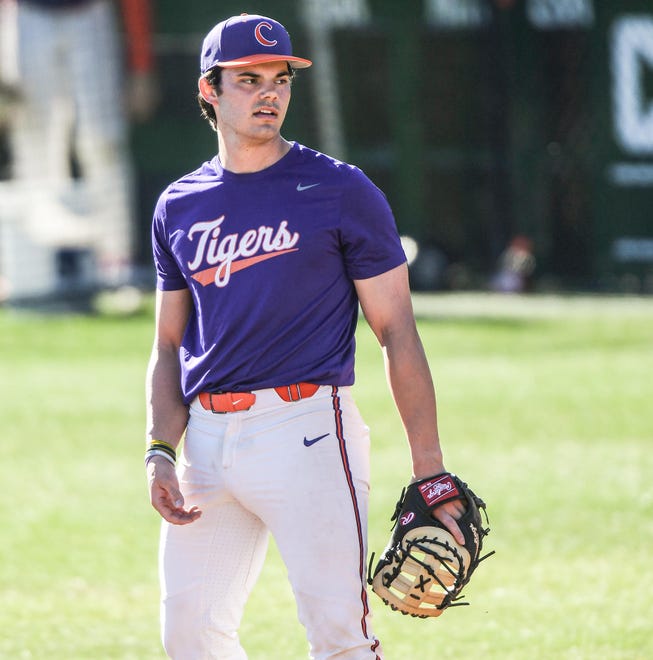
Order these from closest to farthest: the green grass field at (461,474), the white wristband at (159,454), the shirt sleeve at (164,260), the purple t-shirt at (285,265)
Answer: the purple t-shirt at (285,265) < the white wristband at (159,454) < the shirt sleeve at (164,260) < the green grass field at (461,474)

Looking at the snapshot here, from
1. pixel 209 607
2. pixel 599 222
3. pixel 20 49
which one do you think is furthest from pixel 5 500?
pixel 599 222

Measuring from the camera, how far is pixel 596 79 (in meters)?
19.6

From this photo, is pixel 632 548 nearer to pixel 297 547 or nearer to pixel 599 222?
pixel 297 547

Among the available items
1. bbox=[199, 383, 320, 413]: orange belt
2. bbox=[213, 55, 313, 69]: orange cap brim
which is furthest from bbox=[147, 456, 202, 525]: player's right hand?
bbox=[213, 55, 313, 69]: orange cap brim

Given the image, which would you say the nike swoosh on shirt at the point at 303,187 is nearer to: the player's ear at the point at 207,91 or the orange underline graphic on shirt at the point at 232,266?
the orange underline graphic on shirt at the point at 232,266

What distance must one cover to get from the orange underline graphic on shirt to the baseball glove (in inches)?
30.4

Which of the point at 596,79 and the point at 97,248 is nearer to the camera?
the point at 97,248

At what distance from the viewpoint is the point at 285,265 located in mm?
4387

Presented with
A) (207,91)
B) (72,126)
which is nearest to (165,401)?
(207,91)

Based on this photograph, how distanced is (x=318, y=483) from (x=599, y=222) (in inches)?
630

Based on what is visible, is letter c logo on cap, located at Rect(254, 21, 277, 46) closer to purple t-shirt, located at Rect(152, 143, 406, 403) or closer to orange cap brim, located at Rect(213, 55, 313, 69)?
orange cap brim, located at Rect(213, 55, 313, 69)

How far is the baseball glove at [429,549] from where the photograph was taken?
4.29 meters

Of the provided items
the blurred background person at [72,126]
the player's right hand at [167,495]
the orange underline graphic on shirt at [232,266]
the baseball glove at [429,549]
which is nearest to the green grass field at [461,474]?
the blurred background person at [72,126]

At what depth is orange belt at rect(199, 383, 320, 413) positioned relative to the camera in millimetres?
4398
